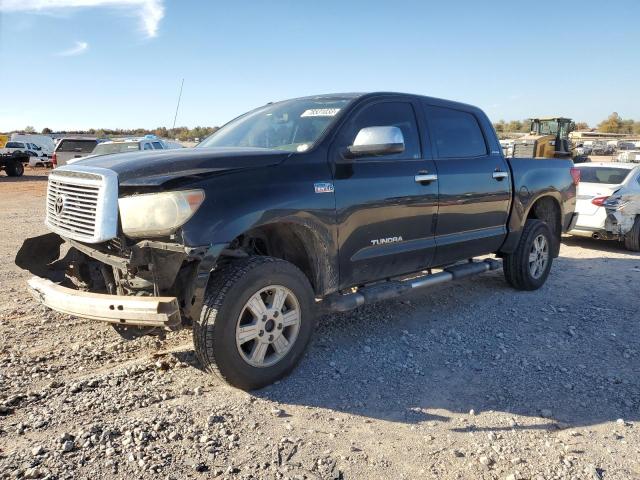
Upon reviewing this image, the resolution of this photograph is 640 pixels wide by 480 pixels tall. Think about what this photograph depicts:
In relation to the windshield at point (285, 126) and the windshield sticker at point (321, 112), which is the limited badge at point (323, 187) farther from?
the windshield sticker at point (321, 112)

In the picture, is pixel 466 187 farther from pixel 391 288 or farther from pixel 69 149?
pixel 69 149

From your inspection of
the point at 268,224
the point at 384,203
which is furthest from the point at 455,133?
the point at 268,224

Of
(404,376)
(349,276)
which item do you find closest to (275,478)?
(404,376)

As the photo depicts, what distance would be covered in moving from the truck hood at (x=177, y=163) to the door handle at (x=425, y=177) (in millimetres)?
1348

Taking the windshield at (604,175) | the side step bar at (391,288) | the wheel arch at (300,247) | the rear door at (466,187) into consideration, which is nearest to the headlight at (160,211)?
the wheel arch at (300,247)

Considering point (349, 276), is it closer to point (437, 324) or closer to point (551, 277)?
point (437, 324)

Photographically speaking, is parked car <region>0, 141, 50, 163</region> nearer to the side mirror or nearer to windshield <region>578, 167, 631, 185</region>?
windshield <region>578, 167, 631, 185</region>

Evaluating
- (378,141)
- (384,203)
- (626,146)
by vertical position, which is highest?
(626,146)

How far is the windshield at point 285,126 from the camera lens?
4246 mm

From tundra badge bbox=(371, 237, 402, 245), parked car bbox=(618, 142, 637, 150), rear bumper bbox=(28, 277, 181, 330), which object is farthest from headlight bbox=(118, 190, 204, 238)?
parked car bbox=(618, 142, 637, 150)

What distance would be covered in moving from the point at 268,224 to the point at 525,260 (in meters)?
3.65

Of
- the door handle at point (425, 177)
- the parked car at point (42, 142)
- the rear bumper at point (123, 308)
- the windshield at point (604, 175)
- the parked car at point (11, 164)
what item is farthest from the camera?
the parked car at point (42, 142)

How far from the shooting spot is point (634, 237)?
9.30 meters

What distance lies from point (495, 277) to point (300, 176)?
13.9 feet
